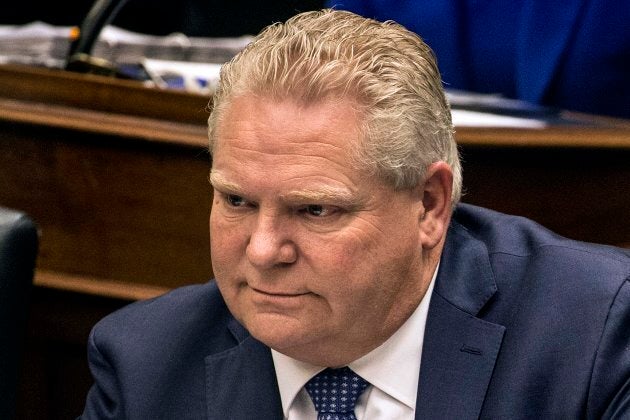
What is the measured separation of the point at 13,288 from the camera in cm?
196

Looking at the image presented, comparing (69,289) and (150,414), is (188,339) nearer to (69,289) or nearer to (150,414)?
(150,414)

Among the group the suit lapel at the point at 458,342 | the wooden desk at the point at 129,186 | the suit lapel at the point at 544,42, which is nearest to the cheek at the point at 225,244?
the suit lapel at the point at 458,342

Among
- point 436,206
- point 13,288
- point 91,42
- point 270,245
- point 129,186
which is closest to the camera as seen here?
point 270,245

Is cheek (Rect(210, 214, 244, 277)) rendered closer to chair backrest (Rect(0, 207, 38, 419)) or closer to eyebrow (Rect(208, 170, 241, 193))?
eyebrow (Rect(208, 170, 241, 193))

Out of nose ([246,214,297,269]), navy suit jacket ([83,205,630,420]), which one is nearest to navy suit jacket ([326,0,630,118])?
navy suit jacket ([83,205,630,420])

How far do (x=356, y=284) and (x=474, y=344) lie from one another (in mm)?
282

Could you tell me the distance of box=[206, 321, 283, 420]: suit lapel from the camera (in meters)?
1.97

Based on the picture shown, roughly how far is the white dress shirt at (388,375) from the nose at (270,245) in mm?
290

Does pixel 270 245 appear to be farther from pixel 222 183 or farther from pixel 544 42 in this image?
pixel 544 42

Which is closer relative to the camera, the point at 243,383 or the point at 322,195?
the point at 322,195

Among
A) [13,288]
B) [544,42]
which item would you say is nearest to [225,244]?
[13,288]

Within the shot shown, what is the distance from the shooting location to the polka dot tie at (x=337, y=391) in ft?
6.23

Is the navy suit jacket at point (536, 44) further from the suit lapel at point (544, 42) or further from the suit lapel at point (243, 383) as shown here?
the suit lapel at point (243, 383)

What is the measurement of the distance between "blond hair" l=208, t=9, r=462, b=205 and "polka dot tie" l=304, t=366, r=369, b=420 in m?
0.36
